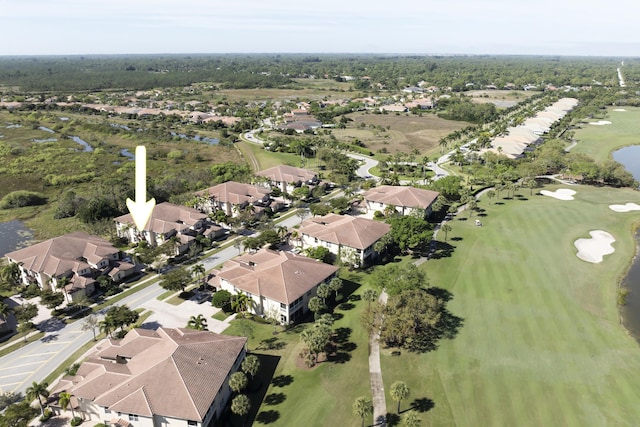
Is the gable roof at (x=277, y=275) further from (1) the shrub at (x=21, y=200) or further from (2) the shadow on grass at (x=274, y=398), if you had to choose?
(1) the shrub at (x=21, y=200)

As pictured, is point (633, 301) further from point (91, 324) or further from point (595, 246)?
point (91, 324)

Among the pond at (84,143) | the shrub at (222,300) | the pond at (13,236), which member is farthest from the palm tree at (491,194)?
the pond at (84,143)

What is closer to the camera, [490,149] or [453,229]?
[453,229]

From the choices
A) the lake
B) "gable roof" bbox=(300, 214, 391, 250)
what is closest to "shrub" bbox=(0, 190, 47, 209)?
"gable roof" bbox=(300, 214, 391, 250)

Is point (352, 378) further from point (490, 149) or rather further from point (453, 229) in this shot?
point (490, 149)

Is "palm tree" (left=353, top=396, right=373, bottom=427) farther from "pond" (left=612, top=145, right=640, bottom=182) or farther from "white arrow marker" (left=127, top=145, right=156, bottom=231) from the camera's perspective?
"pond" (left=612, top=145, right=640, bottom=182)

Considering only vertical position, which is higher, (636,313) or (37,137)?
(37,137)

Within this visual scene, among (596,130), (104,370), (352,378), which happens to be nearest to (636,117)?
(596,130)
